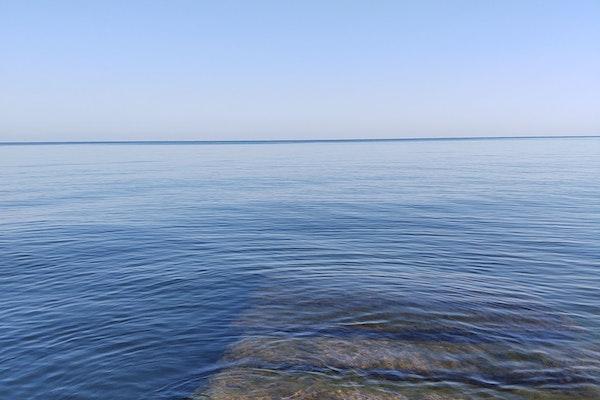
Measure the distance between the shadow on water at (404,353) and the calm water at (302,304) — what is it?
0.05 m

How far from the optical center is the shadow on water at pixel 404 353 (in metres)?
9.49

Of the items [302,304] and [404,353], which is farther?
[302,304]

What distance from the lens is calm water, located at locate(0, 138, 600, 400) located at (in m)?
10.0

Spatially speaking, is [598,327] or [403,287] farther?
[403,287]

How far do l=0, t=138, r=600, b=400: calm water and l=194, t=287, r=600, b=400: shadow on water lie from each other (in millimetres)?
49

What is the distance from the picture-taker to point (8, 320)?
45.0 ft

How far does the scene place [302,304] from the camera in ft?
48.2

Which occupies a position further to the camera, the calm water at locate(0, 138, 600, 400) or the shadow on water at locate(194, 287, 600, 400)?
the calm water at locate(0, 138, 600, 400)

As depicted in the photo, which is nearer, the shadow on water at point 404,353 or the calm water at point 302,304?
the shadow on water at point 404,353

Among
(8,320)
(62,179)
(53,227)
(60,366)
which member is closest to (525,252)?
(60,366)

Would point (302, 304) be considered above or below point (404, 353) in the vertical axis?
below

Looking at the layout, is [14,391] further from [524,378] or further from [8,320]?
[524,378]

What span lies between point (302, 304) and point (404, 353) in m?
4.39

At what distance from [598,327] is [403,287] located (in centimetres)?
588
